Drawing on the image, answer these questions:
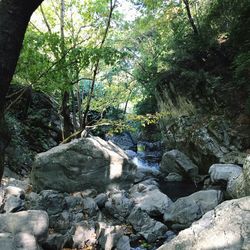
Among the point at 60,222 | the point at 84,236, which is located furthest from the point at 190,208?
the point at 60,222

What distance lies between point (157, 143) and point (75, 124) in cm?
925

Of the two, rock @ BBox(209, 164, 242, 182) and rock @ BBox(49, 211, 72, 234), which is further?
rock @ BBox(209, 164, 242, 182)

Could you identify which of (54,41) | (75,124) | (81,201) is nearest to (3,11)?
(54,41)

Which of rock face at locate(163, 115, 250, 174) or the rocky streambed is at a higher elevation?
rock face at locate(163, 115, 250, 174)

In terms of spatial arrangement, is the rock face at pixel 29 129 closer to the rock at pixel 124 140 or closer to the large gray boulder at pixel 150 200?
the large gray boulder at pixel 150 200

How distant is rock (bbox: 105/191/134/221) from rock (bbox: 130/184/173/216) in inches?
9.8

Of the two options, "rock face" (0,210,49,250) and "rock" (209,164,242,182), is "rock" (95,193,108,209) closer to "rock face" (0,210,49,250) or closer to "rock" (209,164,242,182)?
"rock face" (0,210,49,250)

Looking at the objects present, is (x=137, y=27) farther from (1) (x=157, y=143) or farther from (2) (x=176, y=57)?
(1) (x=157, y=143)

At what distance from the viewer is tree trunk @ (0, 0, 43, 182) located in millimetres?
1334

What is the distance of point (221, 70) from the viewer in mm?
13594

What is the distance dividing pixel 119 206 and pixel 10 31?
702 cm

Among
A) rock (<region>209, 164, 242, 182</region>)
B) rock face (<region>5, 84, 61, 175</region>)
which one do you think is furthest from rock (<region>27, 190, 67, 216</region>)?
rock (<region>209, 164, 242, 182</region>)

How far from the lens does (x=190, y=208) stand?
743 centimetres

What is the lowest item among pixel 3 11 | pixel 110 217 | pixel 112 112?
pixel 110 217
